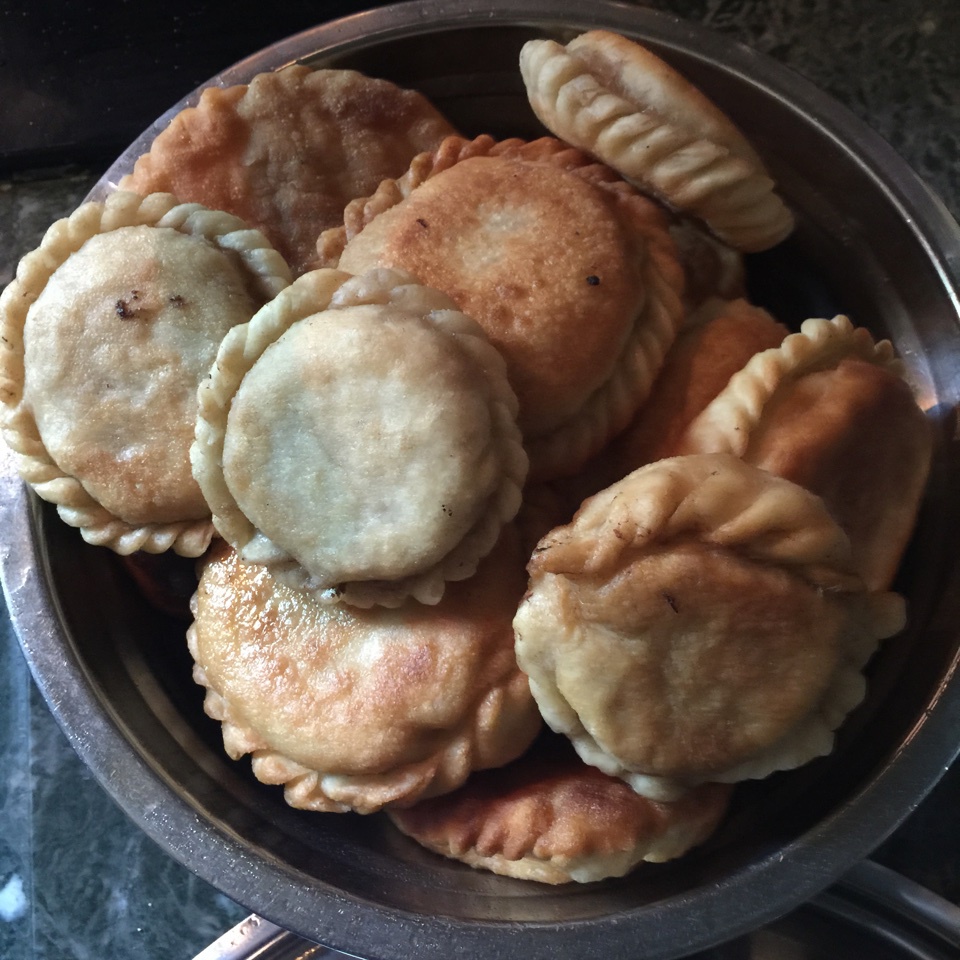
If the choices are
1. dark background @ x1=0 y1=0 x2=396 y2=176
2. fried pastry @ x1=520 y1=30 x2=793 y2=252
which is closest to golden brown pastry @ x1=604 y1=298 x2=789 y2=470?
fried pastry @ x1=520 y1=30 x2=793 y2=252

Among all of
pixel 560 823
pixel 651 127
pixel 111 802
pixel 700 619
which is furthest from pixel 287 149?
pixel 111 802

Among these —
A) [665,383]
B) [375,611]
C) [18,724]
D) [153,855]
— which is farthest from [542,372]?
[18,724]

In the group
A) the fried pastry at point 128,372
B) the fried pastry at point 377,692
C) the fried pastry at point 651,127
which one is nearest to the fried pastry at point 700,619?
the fried pastry at point 377,692

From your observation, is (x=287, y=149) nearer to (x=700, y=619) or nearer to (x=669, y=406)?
(x=669, y=406)

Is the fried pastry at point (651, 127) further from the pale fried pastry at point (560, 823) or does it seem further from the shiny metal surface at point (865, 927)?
the shiny metal surface at point (865, 927)

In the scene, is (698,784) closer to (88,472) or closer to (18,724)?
(88,472)

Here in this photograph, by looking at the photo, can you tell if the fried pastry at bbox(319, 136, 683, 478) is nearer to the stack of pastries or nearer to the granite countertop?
the stack of pastries
